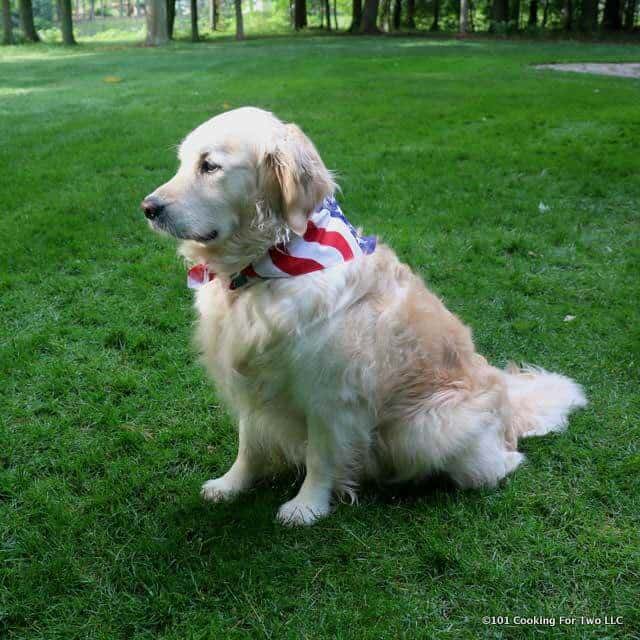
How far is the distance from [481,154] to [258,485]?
6.58 m

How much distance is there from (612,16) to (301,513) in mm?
36922

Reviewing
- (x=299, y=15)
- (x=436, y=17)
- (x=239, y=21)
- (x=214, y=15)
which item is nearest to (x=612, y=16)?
(x=436, y=17)

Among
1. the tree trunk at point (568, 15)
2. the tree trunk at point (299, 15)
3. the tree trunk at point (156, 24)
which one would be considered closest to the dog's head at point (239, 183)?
the tree trunk at point (156, 24)

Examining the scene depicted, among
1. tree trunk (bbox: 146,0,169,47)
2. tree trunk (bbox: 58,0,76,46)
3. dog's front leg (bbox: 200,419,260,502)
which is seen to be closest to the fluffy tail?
dog's front leg (bbox: 200,419,260,502)

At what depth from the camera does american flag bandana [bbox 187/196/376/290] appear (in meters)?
2.49

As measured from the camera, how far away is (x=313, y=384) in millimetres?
2578

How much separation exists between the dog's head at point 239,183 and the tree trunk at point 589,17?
3400cm

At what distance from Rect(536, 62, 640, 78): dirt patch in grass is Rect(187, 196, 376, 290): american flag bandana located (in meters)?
16.6

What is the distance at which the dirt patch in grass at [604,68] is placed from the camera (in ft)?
55.8

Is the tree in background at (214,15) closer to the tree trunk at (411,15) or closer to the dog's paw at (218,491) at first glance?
the tree trunk at (411,15)

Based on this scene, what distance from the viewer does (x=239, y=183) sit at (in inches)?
93.7

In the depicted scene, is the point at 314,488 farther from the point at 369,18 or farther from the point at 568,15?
the point at 568,15

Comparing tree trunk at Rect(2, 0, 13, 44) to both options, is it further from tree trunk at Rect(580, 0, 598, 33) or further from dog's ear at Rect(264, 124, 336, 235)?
dog's ear at Rect(264, 124, 336, 235)

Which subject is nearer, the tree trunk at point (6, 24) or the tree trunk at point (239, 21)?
the tree trunk at point (6, 24)
